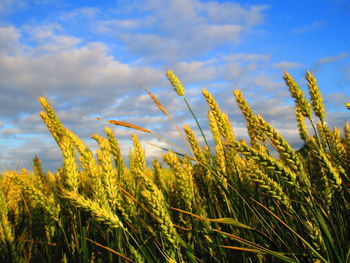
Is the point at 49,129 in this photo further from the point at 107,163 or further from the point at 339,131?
the point at 339,131

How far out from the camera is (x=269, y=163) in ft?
4.40

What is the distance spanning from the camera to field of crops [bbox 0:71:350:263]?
4.54 feet

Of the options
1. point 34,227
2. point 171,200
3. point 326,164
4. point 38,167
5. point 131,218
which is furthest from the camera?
point 38,167

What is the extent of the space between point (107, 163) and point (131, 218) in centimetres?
52

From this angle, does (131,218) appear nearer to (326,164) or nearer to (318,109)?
(326,164)

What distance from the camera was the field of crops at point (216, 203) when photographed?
4.54ft

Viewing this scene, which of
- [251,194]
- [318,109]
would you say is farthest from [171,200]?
[318,109]

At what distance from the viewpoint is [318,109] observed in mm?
2434

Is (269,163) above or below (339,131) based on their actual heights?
below

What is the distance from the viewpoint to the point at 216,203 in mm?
2236

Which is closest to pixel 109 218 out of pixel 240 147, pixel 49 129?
pixel 240 147

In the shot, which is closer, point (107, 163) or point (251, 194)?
point (107, 163)

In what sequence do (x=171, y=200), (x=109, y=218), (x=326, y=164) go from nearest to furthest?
(x=109, y=218) → (x=326, y=164) → (x=171, y=200)

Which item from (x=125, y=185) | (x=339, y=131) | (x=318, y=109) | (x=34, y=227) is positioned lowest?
(x=34, y=227)
